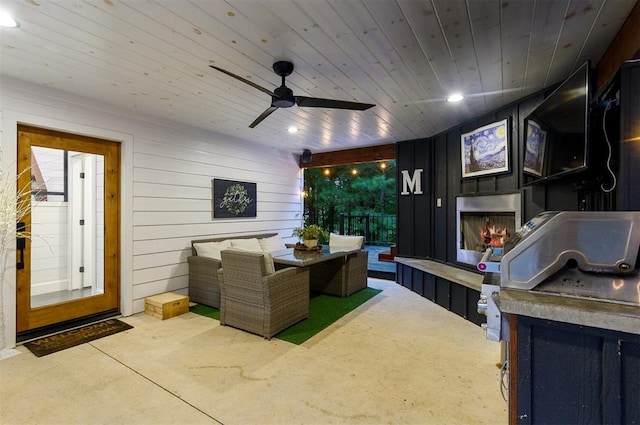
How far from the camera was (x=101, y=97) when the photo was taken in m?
3.19

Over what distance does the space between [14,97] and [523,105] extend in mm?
4959

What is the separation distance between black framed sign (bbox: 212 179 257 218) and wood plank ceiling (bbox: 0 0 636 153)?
150 cm

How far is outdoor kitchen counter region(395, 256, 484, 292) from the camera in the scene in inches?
133

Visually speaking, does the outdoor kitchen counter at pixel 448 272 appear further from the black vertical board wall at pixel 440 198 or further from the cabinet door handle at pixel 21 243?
the cabinet door handle at pixel 21 243

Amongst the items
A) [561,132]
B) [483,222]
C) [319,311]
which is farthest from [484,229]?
[319,311]

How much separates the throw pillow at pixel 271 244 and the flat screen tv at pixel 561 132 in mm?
3706

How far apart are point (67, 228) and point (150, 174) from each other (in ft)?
3.42

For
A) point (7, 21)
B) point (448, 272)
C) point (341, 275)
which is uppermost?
point (7, 21)

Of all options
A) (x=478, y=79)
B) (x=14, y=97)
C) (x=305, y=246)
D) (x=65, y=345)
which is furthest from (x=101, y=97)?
(x=478, y=79)

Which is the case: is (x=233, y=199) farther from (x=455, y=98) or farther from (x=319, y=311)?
(x=455, y=98)

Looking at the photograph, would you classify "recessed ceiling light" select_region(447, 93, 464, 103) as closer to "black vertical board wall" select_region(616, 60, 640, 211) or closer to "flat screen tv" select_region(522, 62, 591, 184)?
"flat screen tv" select_region(522, 62, 591, 184)

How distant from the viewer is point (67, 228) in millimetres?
3314

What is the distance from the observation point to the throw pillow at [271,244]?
5004 millimetres

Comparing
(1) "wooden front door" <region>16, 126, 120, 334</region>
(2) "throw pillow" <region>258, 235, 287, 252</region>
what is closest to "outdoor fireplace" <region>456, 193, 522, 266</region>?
(2) "throw pillow" <region>258, 235, 287, 252</region>
